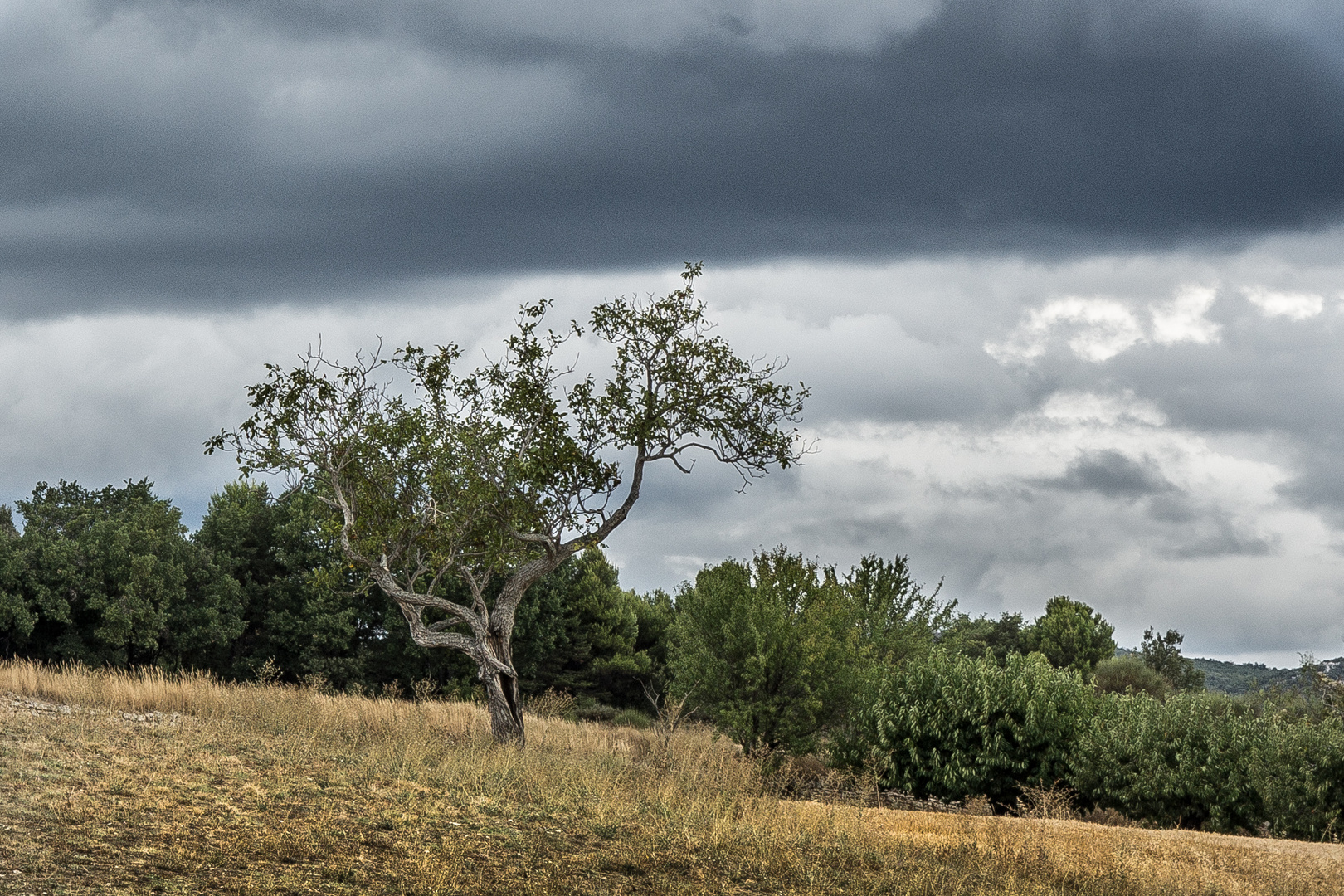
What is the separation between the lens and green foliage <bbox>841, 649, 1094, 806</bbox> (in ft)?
79.8

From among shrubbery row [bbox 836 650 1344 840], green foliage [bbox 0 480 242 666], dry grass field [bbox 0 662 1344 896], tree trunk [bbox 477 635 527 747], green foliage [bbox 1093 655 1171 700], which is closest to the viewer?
dry grass field [bbox 0 662 1344 896]

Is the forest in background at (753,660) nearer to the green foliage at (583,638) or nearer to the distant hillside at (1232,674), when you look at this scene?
the green foliage at (583,638)

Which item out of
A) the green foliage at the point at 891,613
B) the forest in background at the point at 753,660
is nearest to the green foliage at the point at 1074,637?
the forest in background at the point at 753,660

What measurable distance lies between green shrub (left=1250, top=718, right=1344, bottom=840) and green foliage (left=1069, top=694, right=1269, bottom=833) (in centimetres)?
49

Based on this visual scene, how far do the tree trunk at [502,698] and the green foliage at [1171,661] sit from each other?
49094mm

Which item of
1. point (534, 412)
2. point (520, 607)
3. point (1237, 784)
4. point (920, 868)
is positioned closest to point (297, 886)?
point (920, 868)

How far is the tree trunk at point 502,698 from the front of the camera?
1939 centimetres

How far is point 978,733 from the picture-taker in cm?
2458

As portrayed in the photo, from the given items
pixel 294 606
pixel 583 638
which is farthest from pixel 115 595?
pixel 583 638

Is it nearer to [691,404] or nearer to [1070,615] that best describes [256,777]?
[691,404]

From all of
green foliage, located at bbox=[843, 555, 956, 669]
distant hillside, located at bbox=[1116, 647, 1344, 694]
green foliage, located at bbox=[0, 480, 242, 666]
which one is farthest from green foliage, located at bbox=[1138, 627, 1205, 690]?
green foliage, located at bbox=[0, 480, 242, 666]

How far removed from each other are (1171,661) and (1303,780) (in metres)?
43.9

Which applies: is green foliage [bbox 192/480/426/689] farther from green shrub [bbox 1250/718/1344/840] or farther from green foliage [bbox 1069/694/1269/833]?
green shrub [bbox 1250/718/1344/840]

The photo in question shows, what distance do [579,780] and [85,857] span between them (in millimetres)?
7542
